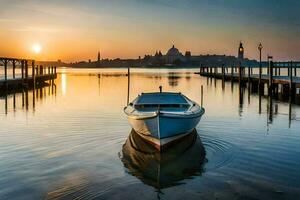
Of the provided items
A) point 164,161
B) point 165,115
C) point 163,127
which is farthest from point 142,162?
point 165,115

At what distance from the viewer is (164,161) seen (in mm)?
15258

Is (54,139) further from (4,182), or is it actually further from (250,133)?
(250,133)

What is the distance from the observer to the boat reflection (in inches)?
518

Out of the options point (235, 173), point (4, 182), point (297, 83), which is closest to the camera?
point (4, 182)

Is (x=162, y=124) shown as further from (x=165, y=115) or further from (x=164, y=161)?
(x=164, y=161)

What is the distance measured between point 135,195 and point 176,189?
1378 mm

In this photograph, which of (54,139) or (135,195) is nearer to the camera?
(135,195)

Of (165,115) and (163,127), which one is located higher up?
(165,115)

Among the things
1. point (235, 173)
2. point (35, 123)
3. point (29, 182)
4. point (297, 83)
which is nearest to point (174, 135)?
point (235, 173)

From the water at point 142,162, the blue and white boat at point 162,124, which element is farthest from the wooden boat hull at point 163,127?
the water at point 142,162

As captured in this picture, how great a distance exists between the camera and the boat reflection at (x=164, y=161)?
518 inches

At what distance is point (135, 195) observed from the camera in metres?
11.4

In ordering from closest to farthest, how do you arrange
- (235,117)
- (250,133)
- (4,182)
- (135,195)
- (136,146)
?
(135,195), (4,182), (136,146), (250,133), (235,117)

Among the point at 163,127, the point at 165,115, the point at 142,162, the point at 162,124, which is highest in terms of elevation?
the point at 165,115
